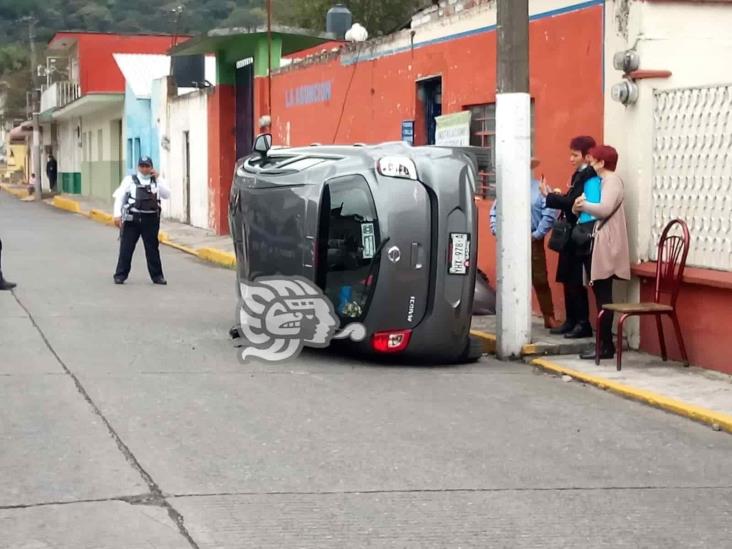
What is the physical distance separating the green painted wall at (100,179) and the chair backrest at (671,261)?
33119mm

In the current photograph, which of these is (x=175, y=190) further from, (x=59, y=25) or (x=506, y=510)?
(x=59, y=25)

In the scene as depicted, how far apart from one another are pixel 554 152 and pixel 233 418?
5.52 metres

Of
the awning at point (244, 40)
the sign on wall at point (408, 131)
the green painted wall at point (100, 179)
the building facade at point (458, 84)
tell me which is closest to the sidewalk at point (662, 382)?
the building facade at point (458, 84)

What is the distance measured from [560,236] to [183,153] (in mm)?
A: 18821

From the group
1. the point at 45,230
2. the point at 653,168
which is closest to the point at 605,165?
the point at 653,168

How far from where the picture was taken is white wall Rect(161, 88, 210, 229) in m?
25.4

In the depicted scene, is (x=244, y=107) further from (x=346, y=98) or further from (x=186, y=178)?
(x=346, y=98)

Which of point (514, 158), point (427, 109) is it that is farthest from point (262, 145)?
point (427, 109)

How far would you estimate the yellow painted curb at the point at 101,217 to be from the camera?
30447 millimetres

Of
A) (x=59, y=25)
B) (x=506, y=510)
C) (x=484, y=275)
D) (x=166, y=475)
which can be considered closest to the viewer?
(x=506, y=510)

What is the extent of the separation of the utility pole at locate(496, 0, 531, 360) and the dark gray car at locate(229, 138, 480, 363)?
1.34 feet

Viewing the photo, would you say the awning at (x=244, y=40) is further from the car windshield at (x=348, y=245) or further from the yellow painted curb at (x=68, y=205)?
the yellow painted curb at (x=68, y=205)

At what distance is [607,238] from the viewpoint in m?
9.48

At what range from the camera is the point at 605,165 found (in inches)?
376
